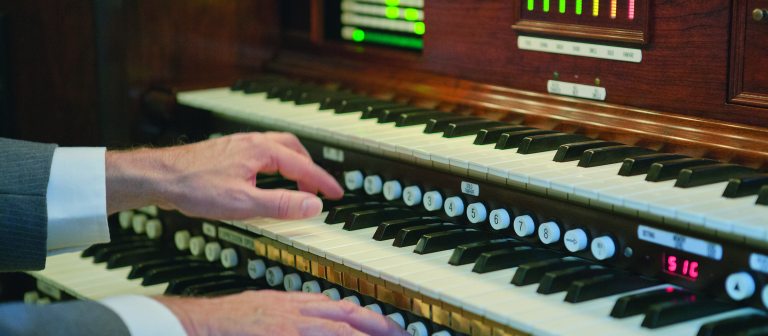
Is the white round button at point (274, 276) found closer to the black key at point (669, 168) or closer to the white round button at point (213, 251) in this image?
the white round button at point (213, 251)

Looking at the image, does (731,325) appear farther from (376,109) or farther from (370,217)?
(376,109)

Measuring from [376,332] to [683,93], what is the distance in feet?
2.44

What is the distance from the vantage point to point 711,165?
1.89 m

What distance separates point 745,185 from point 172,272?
142 centimetres

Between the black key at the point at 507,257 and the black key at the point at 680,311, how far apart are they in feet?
1.04

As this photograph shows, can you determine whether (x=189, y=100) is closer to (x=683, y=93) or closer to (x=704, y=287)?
(x=683, y=93)

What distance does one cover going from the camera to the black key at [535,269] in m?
1.84

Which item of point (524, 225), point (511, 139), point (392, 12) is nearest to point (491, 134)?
point (511, 139)

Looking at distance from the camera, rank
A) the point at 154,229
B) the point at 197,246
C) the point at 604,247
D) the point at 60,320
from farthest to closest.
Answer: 1. the point at 154,229
2. the point at 197,246
3. the point at 604,247
4. the point at 60,320

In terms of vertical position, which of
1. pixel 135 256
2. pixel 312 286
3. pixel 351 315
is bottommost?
pixel 135 256

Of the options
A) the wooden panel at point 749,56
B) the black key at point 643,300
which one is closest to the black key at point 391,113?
the wooden panel at point 749,56

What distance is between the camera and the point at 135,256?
2836 mm

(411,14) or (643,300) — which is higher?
(411,14)

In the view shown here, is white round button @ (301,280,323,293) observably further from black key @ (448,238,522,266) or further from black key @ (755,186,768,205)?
black key @ (755,186,768,205)
